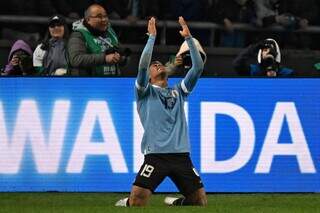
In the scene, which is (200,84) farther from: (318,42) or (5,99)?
(318,42)

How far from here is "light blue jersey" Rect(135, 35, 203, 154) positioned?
417 inches

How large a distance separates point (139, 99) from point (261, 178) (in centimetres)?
291

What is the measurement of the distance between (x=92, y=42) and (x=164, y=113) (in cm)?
258

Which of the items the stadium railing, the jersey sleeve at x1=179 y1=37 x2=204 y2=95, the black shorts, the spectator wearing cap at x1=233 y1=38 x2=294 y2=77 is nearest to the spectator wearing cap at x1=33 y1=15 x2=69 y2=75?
the stadium railing

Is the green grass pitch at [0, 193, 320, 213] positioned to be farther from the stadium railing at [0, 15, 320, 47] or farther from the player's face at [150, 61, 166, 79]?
the stadium railing at [0, 15, 320, 47]

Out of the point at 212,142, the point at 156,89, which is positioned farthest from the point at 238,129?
the point at 156,89

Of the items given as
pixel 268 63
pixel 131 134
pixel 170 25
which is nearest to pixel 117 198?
pixel 131 134

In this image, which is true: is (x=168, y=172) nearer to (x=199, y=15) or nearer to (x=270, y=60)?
(x=270, y=60)

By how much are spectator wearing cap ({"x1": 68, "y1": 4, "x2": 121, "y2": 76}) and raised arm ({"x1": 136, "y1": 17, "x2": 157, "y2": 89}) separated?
2035 millimetres

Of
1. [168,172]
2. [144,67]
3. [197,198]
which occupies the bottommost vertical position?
[197,198]

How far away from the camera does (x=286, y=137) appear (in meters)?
13.0

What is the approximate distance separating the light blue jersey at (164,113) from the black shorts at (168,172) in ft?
0.25

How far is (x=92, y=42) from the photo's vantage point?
12938 millimetres

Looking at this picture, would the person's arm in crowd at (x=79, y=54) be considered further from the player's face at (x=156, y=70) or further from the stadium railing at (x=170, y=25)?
the stadium railing at (x=170, y=25)
